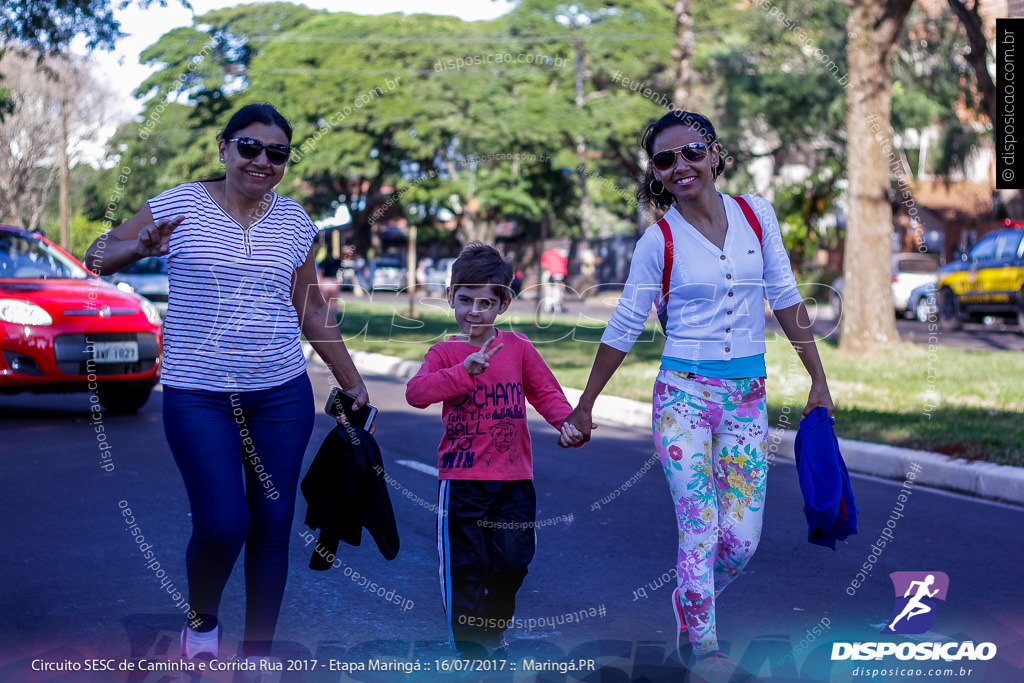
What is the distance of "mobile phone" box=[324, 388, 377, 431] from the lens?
3719mm

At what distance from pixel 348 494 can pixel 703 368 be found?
1.20 m

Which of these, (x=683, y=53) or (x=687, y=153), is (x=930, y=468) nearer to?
(x=687, y=153)

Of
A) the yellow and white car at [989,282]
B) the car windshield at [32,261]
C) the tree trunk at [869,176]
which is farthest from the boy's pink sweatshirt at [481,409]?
the yellow and white car at [989,282]

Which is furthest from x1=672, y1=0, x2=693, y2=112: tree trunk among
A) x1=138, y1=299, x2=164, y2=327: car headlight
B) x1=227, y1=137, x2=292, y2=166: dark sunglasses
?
x1=227, y1=137, x2=292, y2=166: dark sunglasses

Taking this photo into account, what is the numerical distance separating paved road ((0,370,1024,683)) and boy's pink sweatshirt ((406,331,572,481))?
2.46 ft

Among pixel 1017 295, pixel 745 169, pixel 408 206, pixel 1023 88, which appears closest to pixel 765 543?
pixel 1023 88

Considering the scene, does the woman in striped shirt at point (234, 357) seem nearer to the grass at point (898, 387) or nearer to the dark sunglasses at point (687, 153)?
the dark sunglasses at point (687, 153)

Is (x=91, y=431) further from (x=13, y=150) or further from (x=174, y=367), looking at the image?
(x=13, y=150)

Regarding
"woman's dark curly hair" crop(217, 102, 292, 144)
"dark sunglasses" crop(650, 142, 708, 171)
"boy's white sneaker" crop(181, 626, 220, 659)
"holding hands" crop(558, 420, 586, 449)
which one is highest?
"woman's dark curly hair" crop(217, 102, 292, 144)

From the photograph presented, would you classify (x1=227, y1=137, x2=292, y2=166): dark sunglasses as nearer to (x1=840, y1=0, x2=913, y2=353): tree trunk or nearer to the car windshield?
the car windshield

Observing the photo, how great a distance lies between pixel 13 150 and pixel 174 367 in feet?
122

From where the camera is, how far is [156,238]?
324 cm

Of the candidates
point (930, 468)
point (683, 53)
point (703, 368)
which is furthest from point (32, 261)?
point (683, 53)
